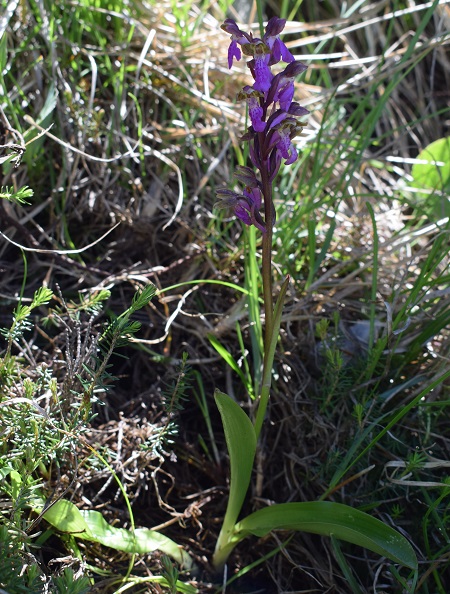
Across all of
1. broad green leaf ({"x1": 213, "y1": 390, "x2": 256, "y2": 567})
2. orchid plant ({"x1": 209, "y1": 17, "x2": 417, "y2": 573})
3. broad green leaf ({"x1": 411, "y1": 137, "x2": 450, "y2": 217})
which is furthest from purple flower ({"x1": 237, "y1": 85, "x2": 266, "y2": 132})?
broad green leaf ({"x1": 411, "y1": 137, "x2": 450, "y2": 217})

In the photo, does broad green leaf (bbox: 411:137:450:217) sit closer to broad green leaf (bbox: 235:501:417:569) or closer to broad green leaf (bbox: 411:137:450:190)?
broad green leaf (bbox: 411:137:450:190)

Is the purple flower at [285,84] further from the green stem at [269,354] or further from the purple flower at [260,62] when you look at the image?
the green stem at [269,354]

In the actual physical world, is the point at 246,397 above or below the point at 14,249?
below

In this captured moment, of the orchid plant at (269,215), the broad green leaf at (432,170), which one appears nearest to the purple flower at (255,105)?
the orchid plant at (269,215)

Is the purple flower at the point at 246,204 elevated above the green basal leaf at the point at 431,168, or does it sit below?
above

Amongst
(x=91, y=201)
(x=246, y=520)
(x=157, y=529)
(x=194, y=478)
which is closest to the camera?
(x=246, y=520)

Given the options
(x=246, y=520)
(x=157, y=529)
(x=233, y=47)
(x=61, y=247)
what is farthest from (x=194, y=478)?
(x=233, y=47)

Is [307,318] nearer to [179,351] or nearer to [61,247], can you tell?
[179,351]
